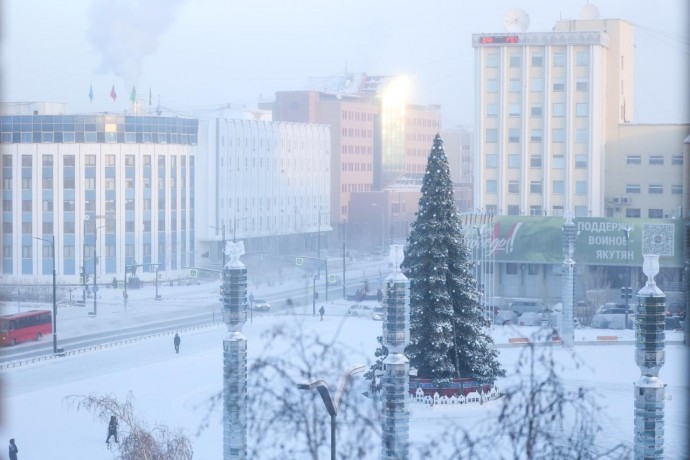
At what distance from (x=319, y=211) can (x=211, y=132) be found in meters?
8.75

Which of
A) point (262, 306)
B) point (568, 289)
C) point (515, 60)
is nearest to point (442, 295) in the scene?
point (568, 289)

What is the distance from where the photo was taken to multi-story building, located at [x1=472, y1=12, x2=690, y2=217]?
29.6 m

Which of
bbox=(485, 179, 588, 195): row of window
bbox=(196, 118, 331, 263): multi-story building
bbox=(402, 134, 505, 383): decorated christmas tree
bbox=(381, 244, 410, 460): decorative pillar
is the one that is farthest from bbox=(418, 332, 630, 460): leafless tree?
bbox=(196, 118, 331, 263): multi-story building

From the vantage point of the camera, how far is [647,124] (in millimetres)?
29547

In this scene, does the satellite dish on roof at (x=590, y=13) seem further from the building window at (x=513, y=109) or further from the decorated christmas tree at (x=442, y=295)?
the decorated christmas tree at (x=442, y=295)

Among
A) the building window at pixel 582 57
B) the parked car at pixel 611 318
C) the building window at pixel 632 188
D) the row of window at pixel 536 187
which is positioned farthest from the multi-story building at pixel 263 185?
the parked car at pixel 611 318

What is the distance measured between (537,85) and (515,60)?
0.95 metres

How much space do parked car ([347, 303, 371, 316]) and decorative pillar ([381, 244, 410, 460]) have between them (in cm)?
1696

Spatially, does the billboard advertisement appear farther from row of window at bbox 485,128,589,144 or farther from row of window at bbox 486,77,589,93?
row of window at bbox 486,77,589,93

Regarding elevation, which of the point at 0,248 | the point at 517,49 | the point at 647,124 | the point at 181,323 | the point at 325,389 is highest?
the point at 517,49

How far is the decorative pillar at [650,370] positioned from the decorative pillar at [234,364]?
10.0ft

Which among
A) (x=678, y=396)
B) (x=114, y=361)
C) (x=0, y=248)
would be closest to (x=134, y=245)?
(x=114, y=361)

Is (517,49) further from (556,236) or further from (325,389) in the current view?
(325,389)

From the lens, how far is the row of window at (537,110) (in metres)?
29.8
